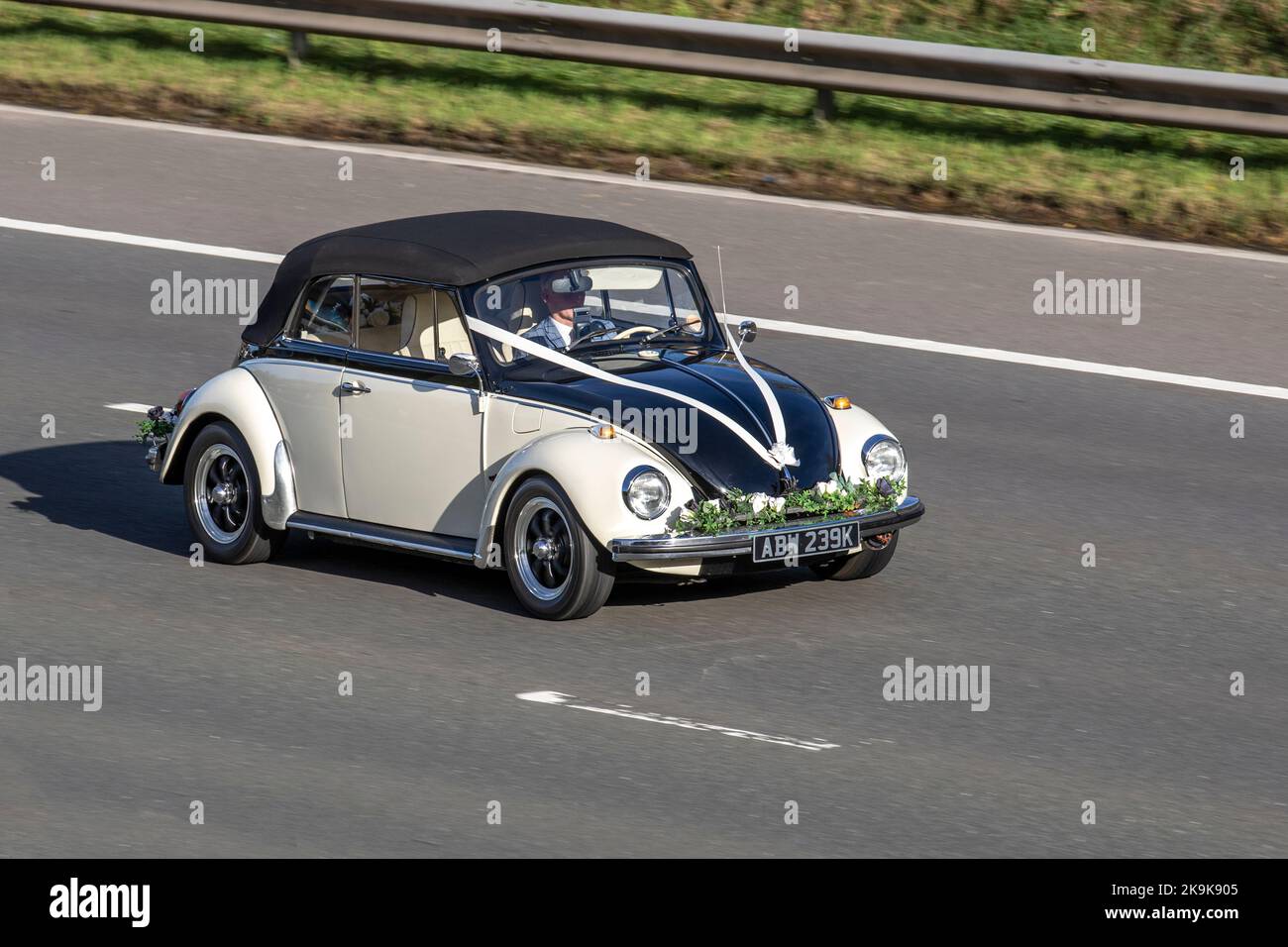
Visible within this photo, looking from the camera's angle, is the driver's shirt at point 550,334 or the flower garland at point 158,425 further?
the flower garland at point 158,425

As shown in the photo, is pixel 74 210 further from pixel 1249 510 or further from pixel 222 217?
pixel 1249 510

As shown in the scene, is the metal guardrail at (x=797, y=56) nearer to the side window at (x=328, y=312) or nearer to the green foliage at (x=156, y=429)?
the side window at (x=328, y=312)

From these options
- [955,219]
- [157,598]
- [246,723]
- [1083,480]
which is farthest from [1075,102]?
[246,723]

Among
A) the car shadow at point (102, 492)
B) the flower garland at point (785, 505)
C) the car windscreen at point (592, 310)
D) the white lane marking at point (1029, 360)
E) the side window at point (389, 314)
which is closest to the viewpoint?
the flower garland at point (785, 505)

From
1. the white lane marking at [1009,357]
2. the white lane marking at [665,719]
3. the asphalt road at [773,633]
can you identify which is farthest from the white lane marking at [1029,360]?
the white lane marking at [665,719]

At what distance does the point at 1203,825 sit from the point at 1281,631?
252cm

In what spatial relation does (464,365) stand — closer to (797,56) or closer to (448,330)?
(448,330)

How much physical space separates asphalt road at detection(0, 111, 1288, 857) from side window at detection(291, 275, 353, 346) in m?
1.14

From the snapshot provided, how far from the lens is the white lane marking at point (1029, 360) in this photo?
43.2ft

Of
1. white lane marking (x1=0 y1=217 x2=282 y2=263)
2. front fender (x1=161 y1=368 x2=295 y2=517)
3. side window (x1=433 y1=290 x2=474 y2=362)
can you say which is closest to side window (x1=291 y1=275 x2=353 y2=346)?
front fender (x1=161 y1=368 x2=295 y2=517)

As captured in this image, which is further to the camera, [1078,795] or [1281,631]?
[1281,631]

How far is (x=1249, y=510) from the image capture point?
11.2m

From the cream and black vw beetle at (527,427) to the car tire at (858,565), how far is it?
0.4 inches

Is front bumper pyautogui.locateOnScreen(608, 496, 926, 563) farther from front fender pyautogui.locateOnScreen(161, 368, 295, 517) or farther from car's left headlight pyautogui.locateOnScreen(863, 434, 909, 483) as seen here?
front fender pyautogui.locateOnScreen(161, 368, 295, 517)
